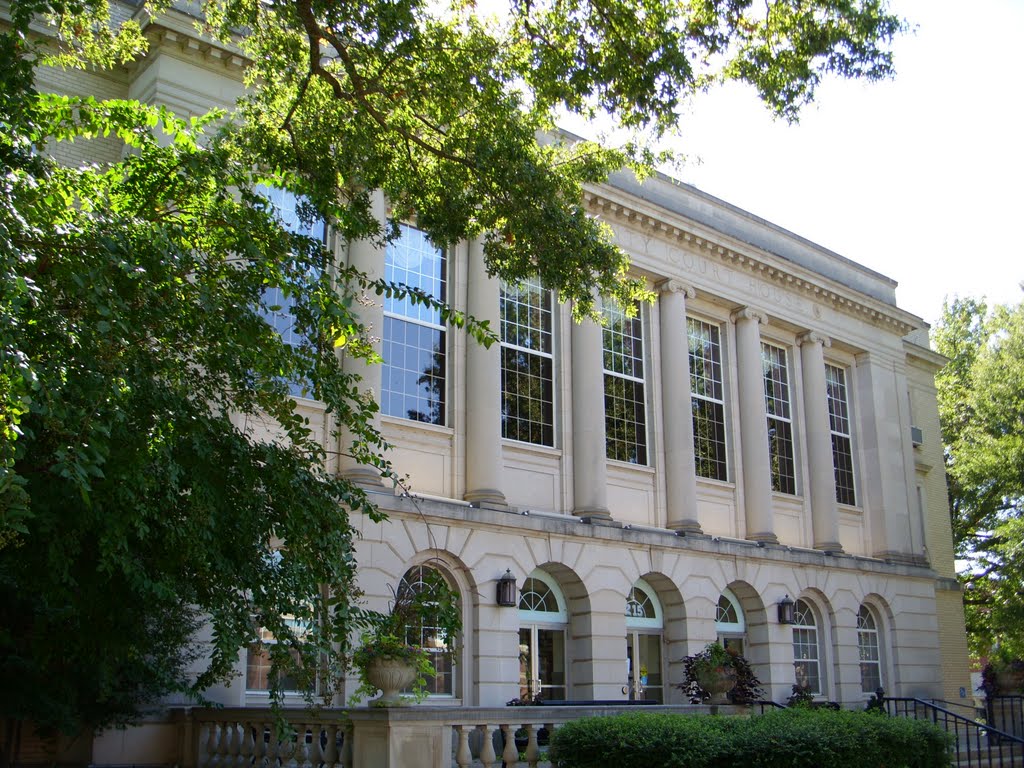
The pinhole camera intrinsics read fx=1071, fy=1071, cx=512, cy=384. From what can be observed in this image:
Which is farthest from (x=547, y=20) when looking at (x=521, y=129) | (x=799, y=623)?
(x=799, y=623)

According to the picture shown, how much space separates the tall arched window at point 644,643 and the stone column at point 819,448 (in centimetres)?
666

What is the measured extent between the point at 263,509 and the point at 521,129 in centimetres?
712

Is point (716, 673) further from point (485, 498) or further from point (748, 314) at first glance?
point (748, 314)

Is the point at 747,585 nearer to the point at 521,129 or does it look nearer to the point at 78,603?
the point at 521,129

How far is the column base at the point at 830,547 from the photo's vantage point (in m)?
28.1

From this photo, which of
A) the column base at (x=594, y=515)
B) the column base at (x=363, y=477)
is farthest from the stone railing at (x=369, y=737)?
the column base at (x=594, y=515)

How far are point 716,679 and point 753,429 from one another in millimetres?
10124

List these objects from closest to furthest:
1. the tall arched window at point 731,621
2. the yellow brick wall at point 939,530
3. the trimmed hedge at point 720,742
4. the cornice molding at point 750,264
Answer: the trimmed hedge at point 720,742 → the cornice molding at point 750,264 → the tall arched window at point 731,621 → the yellow brick wall at point 939,530

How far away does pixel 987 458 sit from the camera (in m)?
33.9

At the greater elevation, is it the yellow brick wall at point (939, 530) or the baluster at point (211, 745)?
the yellow brick wall at point (939, 530)

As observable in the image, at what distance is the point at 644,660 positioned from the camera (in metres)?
23.5

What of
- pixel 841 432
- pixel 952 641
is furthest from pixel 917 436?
pixel 952 641

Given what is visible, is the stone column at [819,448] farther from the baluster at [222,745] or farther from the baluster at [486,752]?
the baluster at [222,745]

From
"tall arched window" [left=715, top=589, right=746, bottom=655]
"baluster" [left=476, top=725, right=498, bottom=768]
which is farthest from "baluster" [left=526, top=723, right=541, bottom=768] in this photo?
"tall arched window" [left=715, top=589, right=746, bottom=655]
